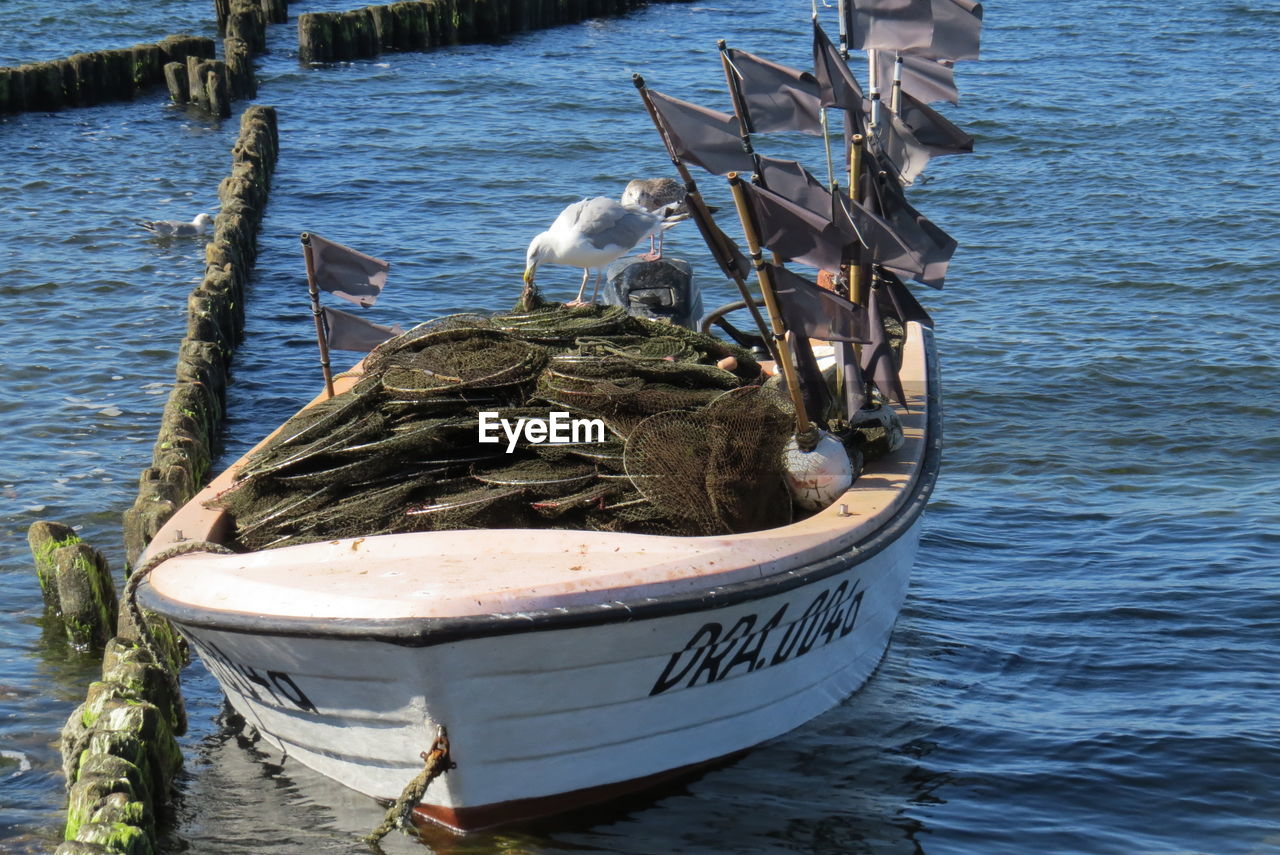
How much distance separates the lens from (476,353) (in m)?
6.97

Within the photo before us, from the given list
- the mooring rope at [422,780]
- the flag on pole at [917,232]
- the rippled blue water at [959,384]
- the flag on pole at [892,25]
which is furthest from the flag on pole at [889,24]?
the mooring rope at [422,780]

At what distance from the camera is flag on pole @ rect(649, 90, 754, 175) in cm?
669

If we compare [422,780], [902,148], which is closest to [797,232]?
[902,148]

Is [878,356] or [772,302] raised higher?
[772,302]

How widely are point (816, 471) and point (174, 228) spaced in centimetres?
1242

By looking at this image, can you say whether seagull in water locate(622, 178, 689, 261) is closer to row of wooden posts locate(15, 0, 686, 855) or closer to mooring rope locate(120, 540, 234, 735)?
row of wooden posts locate(15, 0, 686, 855)

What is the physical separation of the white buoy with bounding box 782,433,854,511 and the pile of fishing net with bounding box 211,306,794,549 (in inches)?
2.9

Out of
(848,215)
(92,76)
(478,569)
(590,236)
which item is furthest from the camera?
(92,76)

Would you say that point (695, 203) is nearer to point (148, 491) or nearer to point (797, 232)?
point (797, 232)

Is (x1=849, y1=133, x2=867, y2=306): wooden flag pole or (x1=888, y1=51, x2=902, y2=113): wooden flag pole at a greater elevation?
(x1=888, y1=51, x2=902, y2=113): wooden flag pole

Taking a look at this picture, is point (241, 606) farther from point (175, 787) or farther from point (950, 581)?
point (950, 581)

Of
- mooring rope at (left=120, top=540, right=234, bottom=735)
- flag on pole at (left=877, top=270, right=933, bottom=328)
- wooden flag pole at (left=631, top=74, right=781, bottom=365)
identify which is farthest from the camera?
flag on pole at (left=877, top=270, right=933, bottom=328)

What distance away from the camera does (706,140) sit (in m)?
6.75

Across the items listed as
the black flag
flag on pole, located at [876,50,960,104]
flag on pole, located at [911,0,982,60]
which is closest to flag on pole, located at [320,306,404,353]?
the black flag
